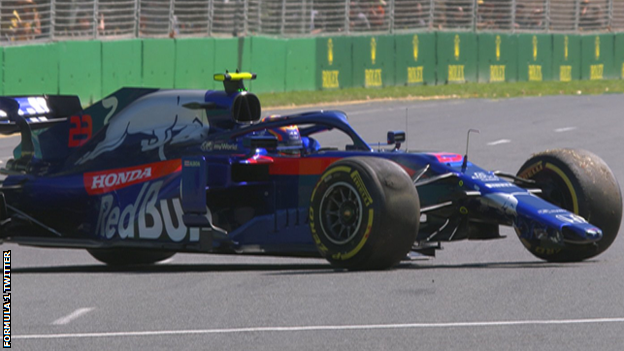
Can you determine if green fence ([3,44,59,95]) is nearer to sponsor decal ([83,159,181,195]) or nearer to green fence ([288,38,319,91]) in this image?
green fence ([288,38,319,91])

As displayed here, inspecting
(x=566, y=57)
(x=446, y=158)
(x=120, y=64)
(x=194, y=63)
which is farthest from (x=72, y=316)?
(x=566, y=57)

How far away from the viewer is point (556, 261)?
9844 millimetres

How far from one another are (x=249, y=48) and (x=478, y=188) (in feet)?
69.8

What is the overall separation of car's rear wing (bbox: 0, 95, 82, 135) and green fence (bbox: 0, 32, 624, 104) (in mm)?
12111

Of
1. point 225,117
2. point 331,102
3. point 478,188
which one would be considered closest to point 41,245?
point 225,117

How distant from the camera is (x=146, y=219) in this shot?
1027 centimetres

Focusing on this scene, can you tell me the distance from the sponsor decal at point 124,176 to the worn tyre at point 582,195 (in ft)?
9.57

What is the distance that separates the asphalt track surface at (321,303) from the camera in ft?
22.0

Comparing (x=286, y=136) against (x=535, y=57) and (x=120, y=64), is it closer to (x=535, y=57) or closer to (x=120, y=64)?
(x=120, y=64)

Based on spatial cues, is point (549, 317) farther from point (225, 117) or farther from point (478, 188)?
point (225, 117)

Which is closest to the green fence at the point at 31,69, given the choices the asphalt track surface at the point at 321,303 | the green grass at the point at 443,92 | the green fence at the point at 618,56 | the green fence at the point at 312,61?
the green fence at the point at 312,61

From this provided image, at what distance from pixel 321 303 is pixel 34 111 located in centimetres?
475

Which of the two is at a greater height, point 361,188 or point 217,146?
point 217,146

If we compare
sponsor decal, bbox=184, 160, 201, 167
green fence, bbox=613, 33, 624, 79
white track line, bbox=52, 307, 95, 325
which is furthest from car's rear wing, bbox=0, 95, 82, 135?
green fence, bbox=613, 33, 624, 79
